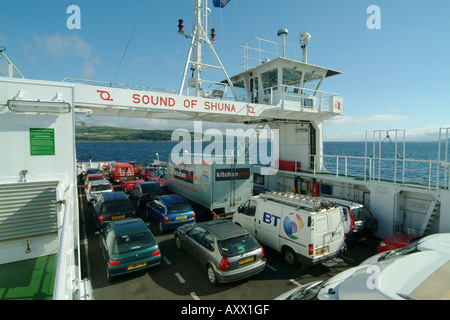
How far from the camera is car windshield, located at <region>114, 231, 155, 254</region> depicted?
6.91 metres

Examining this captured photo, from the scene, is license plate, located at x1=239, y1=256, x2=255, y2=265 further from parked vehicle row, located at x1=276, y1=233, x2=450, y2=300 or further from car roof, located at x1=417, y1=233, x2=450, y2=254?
car roof, located at x1=417, y1=233, x2=450, y2=254

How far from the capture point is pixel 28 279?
4711 mm

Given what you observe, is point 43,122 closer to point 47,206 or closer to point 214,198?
point 47,206

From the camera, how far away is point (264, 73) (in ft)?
48.8

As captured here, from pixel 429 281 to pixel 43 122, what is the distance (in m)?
8.11

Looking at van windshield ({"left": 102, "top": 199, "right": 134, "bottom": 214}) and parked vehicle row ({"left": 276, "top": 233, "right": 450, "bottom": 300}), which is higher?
parked vehicle row ({"left": 276, "top": 233, "right": 450, "bottom": 300})

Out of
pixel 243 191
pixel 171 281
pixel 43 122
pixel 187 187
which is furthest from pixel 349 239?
pixel 43 122

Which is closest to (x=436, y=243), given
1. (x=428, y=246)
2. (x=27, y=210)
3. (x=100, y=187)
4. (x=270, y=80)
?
(x=428, y=246)

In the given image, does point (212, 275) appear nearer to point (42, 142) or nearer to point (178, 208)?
point (178, 208)

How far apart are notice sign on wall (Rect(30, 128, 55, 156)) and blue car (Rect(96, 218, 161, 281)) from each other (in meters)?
3.12

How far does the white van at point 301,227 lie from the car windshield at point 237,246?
4.79ft

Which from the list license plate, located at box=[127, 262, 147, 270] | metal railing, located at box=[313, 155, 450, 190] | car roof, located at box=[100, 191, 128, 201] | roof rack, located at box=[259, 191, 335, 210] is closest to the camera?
license plate, located at box=[127, 262, 147, 270]

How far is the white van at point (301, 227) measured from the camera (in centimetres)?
727

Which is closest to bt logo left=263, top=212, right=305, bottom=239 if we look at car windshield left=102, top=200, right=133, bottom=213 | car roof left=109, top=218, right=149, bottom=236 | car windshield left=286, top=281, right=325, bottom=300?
car windshield left=286, top=281, right=325, bottom=300
